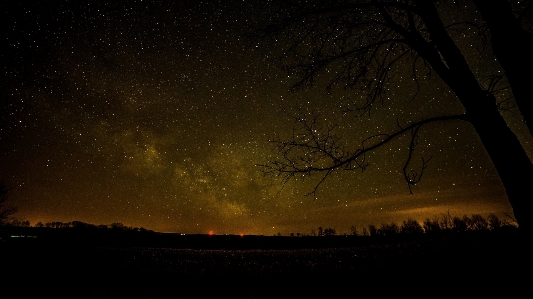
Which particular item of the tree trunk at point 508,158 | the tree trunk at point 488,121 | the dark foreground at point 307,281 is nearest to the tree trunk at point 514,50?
the tree trunk at point 488,121

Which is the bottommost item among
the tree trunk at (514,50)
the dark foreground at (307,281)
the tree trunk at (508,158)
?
the dark foreground at (307,281)

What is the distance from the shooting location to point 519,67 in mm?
3100

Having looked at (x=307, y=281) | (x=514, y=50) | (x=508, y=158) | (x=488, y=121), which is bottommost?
(x=307, y=281)

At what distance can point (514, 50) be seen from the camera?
3.13m

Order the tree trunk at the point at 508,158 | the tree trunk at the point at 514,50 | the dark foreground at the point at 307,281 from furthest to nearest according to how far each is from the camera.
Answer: the dark foreground at the point at 307,281
the tree trunk at the point at 508,158
the tree trunk at the point at 514,50

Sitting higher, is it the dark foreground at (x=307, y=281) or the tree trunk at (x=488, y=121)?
the tree trunk at (x=488, y=121)

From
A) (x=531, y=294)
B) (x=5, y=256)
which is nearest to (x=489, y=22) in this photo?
(x=531, y=294)

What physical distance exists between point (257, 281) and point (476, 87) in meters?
5.44

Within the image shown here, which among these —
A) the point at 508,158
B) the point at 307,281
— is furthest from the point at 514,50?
the point at 307,281

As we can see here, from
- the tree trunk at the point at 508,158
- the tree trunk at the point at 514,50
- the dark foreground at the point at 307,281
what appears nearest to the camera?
the tree trunk at the point at 514,50

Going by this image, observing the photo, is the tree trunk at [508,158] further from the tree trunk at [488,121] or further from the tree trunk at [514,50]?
the tree trunk at [514,50]

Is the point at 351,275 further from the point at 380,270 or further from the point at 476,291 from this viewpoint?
the point at 476,291

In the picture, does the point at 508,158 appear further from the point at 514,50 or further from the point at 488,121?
the point at 514,50

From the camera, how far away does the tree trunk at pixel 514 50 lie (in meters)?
3.06
